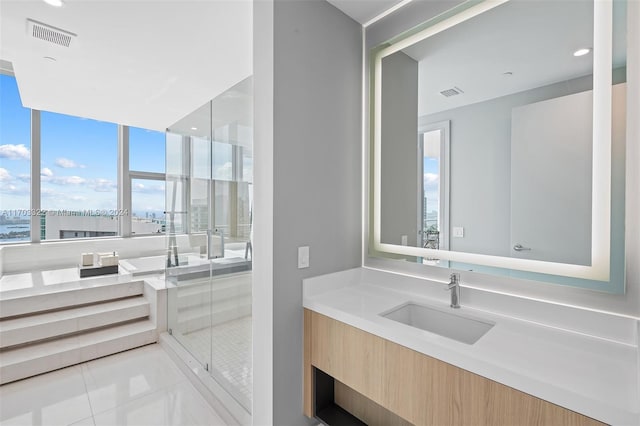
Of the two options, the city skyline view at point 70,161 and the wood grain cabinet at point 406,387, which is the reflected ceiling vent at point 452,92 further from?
the city skyline view at point 70,161

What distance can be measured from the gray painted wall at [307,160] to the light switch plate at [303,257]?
3 centimetres

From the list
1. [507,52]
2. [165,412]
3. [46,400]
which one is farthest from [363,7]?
[46,400]

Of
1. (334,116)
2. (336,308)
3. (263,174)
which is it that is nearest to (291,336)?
(336,308)

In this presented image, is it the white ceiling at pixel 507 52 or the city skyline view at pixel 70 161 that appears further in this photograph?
the city skyline view at pixel 70 161

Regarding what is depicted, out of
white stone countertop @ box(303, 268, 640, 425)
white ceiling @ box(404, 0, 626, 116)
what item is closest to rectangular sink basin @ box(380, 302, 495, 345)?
white stone countertop @ box(303, 268, 640, 425)

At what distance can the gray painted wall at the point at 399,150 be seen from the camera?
1.79 meters

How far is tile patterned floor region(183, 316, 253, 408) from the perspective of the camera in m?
2.02

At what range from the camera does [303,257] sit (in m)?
1.66

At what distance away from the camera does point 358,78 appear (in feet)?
6.42

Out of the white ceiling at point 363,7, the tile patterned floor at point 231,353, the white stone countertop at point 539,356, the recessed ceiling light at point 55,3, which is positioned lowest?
the tile patterned floor at point 231,353

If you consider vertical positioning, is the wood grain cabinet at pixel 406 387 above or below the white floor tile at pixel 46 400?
above

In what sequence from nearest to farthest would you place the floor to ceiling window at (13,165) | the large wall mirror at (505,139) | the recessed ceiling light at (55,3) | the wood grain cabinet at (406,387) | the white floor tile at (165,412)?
the wood grain cabinet at (406,387) < the large wall mirror at (505,139) < the recessed ceiling light at (55,3) < the white floor tile at (165,412) < the floor to ceiling window at (13,165)

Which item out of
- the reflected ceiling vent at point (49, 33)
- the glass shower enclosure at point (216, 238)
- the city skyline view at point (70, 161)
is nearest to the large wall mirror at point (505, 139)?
the glass shower enclosure at point (216, 238)

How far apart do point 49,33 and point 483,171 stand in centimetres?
270
